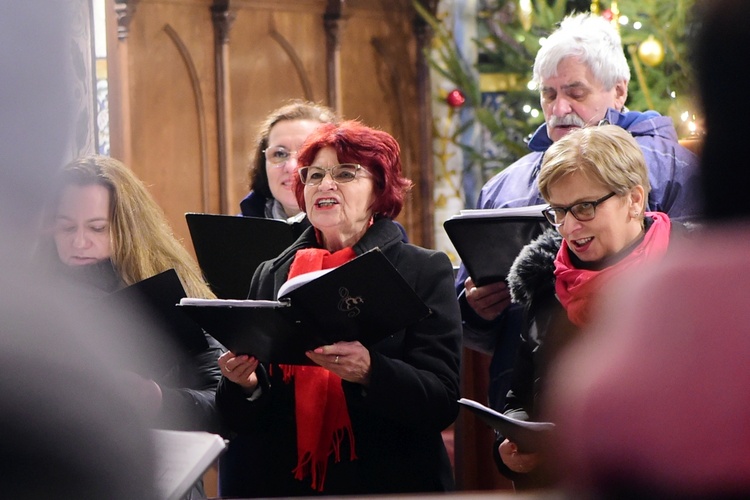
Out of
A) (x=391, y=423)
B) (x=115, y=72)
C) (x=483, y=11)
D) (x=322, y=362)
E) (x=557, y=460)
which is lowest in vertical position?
(x=391, y=423)

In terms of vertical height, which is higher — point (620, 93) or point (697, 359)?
point (620, 93)

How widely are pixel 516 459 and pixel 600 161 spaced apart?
0.67 m

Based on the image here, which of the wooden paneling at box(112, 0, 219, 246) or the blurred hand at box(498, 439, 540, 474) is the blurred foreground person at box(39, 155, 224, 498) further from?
the wooden paneling at box(112, 0, 219, 246)

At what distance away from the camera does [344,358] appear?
233 centimetres

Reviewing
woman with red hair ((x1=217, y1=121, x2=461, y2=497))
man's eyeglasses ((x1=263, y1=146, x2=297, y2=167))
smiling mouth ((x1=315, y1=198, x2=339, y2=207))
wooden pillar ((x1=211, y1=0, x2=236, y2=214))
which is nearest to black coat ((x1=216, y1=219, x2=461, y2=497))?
woman with red hair ((x1=217, y1=121, x2=461, y2=497))

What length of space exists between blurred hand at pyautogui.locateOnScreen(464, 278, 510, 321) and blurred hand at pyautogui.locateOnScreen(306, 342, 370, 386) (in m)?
0.53

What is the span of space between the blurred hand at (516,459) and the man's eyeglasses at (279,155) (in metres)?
1.33

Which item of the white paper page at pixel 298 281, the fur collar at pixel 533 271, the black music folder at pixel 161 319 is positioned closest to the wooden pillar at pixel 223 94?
the black music folder at pixel 161 319

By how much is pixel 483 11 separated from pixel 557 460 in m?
5.97

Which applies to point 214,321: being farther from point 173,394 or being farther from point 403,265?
point 403,265

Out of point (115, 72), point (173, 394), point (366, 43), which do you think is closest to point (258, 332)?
point (173, 394)

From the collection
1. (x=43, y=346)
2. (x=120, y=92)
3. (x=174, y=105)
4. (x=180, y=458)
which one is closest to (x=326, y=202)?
(x=180, y=458)

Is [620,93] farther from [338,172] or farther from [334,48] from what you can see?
[334,48]

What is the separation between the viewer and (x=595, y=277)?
225 cm
